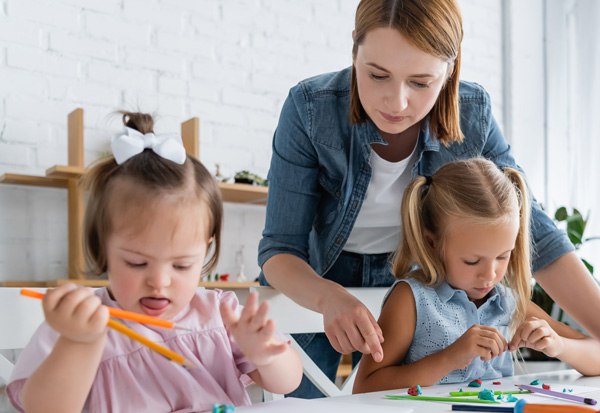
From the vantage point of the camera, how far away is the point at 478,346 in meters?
1.02

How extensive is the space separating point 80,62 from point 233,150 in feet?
2.69

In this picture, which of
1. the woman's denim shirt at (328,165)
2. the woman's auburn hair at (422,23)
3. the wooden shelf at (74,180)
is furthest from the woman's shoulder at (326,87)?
the wooden shelf at (74,180)

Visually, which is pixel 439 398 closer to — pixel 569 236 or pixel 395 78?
pixel 395 78

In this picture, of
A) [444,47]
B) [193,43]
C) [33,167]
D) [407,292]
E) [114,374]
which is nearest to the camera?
[114,374]

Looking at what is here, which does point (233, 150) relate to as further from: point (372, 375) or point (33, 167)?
point (372, 375)

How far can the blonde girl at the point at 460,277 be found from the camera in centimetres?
116

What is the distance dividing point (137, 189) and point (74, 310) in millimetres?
238

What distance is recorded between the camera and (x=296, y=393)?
1396 millimetres

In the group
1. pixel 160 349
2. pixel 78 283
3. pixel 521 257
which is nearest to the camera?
pixel 160 349

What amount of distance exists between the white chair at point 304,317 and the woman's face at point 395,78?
0.37 m

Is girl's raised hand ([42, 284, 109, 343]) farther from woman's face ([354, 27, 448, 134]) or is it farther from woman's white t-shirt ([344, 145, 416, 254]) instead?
woman's white t-shirt ([344, 145, 416, 254])

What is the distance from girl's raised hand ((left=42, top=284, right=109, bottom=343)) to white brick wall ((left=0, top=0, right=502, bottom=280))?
224 centimetres

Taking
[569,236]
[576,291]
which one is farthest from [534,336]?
[569,236]

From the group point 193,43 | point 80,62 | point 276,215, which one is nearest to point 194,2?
point 193,43
